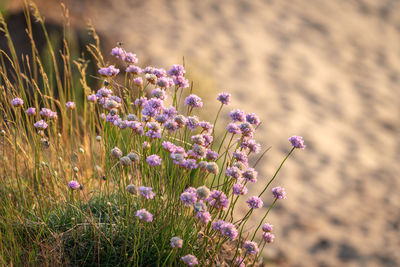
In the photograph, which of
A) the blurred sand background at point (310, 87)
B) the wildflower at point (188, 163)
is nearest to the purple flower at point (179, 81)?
the wildflower at point (188, 163)

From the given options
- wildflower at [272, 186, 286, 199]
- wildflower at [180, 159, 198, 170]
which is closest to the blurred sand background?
wildflower at [272, 186, 286, 199]

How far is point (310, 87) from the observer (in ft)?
22.1

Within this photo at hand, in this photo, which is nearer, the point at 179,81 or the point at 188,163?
the point at 188,163

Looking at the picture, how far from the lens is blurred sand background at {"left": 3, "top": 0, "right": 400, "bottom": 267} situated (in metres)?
4.57

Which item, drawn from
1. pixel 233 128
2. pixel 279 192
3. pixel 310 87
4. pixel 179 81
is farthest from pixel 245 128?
pixel 310 87

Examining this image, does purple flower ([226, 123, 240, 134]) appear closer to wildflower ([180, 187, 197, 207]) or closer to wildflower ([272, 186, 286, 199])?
wildflower ([272, 186, 286, 199])

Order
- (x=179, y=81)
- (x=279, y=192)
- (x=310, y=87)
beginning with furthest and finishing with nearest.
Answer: (x=310, y=87) → (x=179, y=81) → (x=279, y=192)

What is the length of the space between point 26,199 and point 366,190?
4150 millimetres

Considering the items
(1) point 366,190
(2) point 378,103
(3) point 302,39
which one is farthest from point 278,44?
(1) point 366,190

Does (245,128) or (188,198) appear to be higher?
(245,128)

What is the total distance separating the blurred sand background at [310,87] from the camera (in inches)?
180

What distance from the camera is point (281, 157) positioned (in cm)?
541

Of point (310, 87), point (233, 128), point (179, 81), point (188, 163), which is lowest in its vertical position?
point (188, 163)

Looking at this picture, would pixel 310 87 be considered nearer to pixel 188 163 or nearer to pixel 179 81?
pixel 179 81
